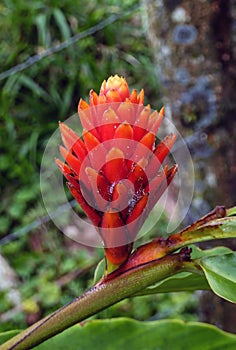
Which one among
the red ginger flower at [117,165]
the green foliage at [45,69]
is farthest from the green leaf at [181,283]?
the green foliage at [45,69]

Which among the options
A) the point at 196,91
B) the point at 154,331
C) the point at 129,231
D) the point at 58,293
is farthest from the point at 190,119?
the point at 58,293

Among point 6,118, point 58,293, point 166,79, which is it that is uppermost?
point 6,118

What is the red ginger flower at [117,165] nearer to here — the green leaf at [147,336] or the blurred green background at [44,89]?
the green leaf at [147,336]

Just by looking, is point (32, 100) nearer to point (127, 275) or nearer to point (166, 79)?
point (166, 79)

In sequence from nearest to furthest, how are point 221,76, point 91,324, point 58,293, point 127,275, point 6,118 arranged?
point 127,275
point 91,324
point 221,76
point 58,293
point 6,118

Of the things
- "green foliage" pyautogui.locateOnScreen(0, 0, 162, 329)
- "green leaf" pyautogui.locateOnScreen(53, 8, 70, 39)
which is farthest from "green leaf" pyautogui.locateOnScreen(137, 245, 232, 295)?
"green leaf" pyautogui.locateOnScreen(53, 8, 70, 39)

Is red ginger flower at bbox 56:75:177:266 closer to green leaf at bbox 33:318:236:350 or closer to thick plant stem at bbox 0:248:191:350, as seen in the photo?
thick plant stem at bbox 0:248:191:350

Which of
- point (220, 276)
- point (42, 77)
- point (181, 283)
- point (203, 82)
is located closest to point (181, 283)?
point (181, 283)
